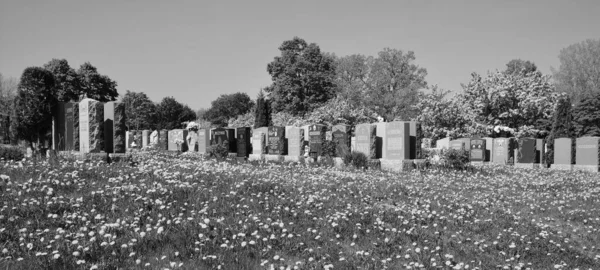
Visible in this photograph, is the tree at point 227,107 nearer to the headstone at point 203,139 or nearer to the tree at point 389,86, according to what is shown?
the tree at point 389,86

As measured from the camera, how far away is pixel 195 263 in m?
5.21

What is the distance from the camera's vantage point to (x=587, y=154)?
76.6ft

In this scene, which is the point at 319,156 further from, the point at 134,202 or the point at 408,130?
the point at 134,202

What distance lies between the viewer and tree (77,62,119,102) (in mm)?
60109

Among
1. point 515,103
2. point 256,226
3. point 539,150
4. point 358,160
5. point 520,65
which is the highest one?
point 520,65

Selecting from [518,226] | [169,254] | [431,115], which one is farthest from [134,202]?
[431,115]

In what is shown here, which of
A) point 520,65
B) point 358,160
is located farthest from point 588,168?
point 520,65

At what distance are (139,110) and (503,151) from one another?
75.9m

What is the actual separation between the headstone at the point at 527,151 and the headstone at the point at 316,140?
563 inches

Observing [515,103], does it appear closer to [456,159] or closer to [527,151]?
[527,151]

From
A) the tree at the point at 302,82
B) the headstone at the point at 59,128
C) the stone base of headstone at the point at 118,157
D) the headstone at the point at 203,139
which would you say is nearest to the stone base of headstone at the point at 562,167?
the stone base of headstone at the point at 118,157

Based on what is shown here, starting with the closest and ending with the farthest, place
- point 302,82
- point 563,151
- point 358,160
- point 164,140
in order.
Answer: point 358,160, point 563,151, point 164,140, point 302,82

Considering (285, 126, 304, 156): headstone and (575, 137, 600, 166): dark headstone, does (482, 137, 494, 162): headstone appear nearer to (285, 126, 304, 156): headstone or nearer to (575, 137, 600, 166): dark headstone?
(575, 137, 600, 166): dark headstone

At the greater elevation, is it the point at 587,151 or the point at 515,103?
the point at 515,103
